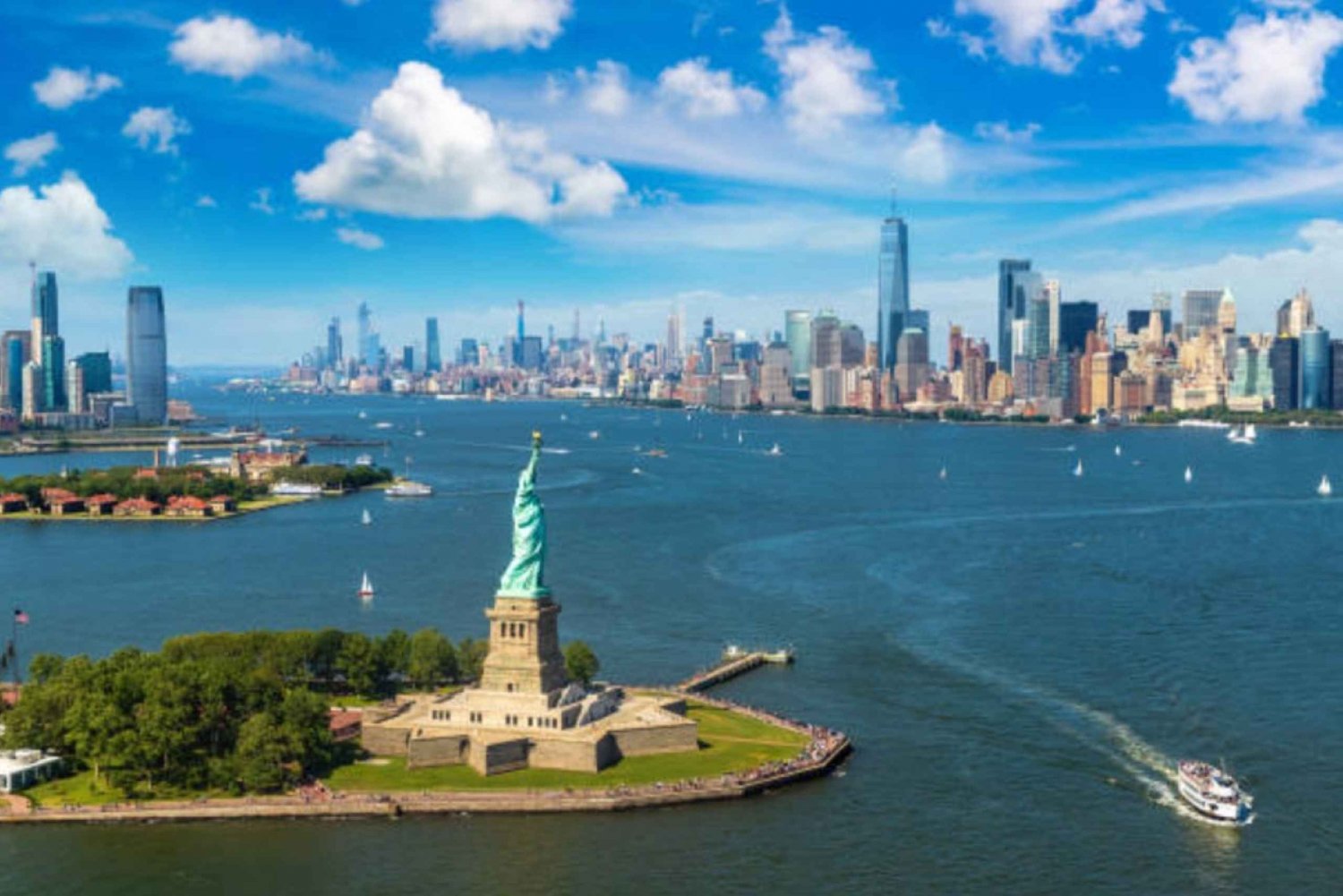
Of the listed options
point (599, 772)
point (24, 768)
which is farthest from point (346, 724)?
point (24, 768)

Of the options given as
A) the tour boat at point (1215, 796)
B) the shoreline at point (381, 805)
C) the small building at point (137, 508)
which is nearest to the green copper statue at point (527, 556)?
the shoreline at point (381, 805)

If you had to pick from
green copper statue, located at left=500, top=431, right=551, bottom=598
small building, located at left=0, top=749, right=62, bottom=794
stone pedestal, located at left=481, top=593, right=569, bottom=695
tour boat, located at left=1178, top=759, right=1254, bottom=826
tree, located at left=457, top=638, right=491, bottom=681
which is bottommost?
tour boat, located at left=1178, top=759, right=1254, bottom=826

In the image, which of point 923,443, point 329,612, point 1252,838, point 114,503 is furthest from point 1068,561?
point 923,443

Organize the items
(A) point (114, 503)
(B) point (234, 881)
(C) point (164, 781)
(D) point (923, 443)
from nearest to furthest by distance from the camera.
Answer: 1. (B) point (234, 881)
2. (C) point (164, 781)
3. (A) point (114, 503)
4. (D) point (923, 443)

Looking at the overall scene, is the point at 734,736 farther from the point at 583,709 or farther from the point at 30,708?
the point at 30,708

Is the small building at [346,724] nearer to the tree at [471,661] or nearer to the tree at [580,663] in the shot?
the tree at [471,661]

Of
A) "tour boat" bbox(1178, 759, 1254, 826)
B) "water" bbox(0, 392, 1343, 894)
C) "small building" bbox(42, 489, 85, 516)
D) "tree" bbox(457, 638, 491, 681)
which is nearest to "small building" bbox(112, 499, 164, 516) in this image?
"small building" bbox(42, 489, 85, 516)

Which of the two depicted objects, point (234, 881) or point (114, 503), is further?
point (114, 503)

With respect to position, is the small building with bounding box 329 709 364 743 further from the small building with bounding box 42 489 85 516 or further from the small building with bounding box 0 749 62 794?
the small building with bounding box 42 489 85 516
